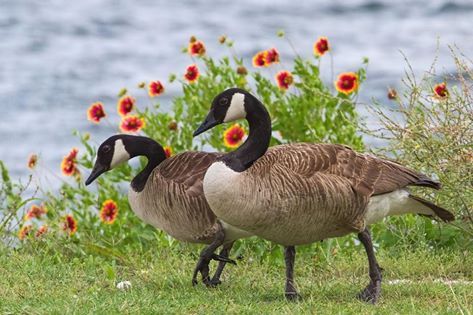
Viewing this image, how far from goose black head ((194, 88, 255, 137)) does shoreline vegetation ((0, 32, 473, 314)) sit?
3.69 ft

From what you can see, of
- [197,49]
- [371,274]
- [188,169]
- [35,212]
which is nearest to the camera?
[371,274]

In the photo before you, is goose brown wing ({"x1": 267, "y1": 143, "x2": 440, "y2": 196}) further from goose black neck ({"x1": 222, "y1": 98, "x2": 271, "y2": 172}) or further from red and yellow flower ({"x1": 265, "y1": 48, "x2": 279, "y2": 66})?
red and yellow flower ({"x1": 265, "y1": 48, "x2": 279, "y2": 66})

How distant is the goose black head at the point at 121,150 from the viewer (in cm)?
823

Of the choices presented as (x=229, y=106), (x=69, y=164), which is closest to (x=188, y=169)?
(x=229, y=106)

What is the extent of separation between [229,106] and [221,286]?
52.2 inches

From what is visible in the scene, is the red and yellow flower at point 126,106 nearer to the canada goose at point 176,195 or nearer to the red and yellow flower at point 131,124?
the red and yellow flower at point 131,124

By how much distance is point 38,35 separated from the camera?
2673 centimetres

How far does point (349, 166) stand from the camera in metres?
7.39

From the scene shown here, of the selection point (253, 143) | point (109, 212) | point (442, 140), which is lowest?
point (109, 212)

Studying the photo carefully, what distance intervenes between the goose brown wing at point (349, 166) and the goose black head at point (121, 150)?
1084 millimetres

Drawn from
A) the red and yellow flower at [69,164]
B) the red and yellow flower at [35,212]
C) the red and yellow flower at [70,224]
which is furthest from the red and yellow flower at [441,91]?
the red and yellow flower at [35,212]

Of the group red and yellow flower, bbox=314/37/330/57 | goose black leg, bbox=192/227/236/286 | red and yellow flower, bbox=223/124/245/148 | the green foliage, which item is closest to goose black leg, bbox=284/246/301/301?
goose black leg, bbox=192/227/236/286

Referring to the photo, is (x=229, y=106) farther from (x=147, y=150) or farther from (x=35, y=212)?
(x=35, y=212)

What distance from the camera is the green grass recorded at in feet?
22.6
